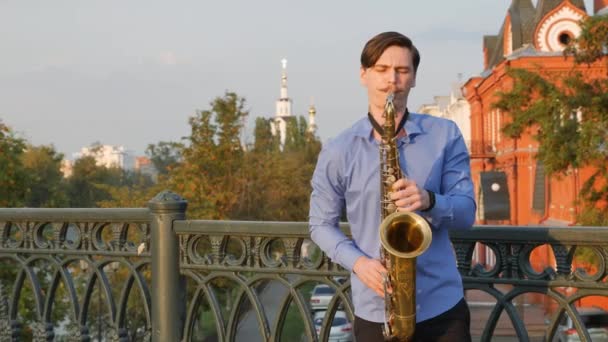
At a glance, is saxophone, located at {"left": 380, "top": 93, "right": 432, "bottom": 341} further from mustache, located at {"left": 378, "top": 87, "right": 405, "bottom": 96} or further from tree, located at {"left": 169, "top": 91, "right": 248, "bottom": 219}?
tree, located at {"left": 169, "top": 91, "right": 248, "bottom": 219}

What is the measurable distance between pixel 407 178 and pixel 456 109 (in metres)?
75.5

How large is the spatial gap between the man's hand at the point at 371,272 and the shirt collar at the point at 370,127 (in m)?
0.50

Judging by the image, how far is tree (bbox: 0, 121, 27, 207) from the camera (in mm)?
27359

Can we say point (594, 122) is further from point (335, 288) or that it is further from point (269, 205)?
point (335, 288)

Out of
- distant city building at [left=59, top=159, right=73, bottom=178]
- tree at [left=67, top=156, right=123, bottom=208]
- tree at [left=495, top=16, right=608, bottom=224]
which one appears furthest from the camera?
distant city building at [left=59, top=159, right=73, bottom=178]

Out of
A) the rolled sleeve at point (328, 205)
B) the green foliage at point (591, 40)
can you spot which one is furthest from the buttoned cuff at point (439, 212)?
the green foliage at point (591, 40)

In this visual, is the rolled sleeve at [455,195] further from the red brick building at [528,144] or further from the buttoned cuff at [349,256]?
the red brick building at [528,144]

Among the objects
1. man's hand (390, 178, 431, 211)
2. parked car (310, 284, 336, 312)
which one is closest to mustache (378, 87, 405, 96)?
man's hand (390, 178, 431, 211)

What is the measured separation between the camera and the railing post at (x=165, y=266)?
538 cm

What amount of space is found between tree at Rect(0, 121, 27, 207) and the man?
81.5 ft

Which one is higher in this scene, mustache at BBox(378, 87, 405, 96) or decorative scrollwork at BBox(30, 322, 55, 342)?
Result: mustache at BBox(378, 87, 405, 96)

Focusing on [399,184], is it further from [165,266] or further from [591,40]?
[591,40]

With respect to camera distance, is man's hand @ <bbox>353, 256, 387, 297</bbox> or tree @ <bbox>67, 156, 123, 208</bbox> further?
tree @ <bbox>67, 156, 123, 208</bbox>

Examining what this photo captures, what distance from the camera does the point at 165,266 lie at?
5387mm
